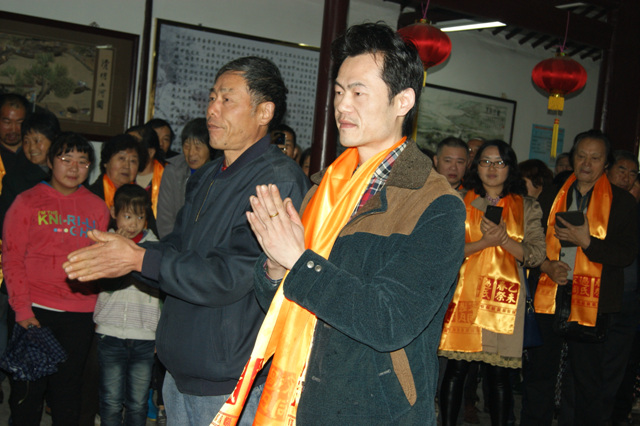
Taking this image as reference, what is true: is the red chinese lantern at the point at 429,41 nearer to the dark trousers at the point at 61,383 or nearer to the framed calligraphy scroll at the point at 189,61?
the framed calligraphy scroll at the point at 189,61

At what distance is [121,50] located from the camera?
16.2ft

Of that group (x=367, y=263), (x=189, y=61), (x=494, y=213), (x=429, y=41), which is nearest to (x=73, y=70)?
(x=189, y=61)

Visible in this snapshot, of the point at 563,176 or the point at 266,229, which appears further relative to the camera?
the point at 563,176

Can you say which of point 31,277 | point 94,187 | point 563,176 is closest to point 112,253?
point 31,277

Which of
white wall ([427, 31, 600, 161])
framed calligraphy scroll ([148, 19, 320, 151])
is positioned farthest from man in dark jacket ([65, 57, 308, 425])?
white wall ([427, 31, 600, 161])

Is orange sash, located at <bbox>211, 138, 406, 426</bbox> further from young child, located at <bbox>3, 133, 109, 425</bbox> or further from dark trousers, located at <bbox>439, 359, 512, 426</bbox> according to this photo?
dark trousers, located at <bbox>439, 359, 512, 426</bbox>

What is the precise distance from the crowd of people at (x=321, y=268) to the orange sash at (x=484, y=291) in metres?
0.01

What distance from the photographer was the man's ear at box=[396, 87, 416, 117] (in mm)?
1351

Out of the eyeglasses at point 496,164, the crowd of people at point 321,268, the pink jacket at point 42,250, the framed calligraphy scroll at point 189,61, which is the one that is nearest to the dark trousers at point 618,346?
the crowd of people at point 321,268

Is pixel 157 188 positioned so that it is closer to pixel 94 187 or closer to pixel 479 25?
pixel 94 187

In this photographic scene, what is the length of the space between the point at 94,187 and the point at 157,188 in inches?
25.1

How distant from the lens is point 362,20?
19.7 feet

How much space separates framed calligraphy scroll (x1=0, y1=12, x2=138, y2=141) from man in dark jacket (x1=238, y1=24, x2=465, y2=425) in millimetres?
3868

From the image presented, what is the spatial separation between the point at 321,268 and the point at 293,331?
24cm
